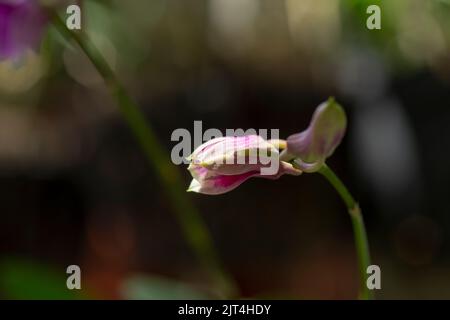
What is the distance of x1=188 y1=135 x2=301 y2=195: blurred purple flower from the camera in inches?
18.4

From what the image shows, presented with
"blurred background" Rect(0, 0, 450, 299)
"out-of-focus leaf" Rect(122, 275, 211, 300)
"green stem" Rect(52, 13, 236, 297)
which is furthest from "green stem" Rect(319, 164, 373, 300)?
"blurred background" Rect(0, 0, 450, 299)

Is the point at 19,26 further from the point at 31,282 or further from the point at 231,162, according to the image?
the point at 31,282

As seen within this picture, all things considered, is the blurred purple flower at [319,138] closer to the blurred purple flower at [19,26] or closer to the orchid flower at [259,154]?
the orchid flower at [259,154]

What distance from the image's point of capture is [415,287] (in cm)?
149

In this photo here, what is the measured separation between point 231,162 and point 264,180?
1.11 metres

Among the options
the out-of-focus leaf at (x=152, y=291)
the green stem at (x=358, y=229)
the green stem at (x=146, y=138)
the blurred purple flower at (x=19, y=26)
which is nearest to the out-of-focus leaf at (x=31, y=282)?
the out-of-focus leaf at (x=152, y=291)

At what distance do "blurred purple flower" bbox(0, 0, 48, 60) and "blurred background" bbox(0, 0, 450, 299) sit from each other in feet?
2.16

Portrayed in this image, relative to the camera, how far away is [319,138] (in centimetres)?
44

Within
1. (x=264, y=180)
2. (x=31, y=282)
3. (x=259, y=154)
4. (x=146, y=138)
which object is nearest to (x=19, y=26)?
(x=146, y=138)

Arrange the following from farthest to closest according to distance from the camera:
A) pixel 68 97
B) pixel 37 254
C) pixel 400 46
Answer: pixel 68 97 < pixel 37 254 < pixel 400 46

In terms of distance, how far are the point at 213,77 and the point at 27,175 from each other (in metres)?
0.58

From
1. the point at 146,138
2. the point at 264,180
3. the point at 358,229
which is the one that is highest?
the point at 264,180
